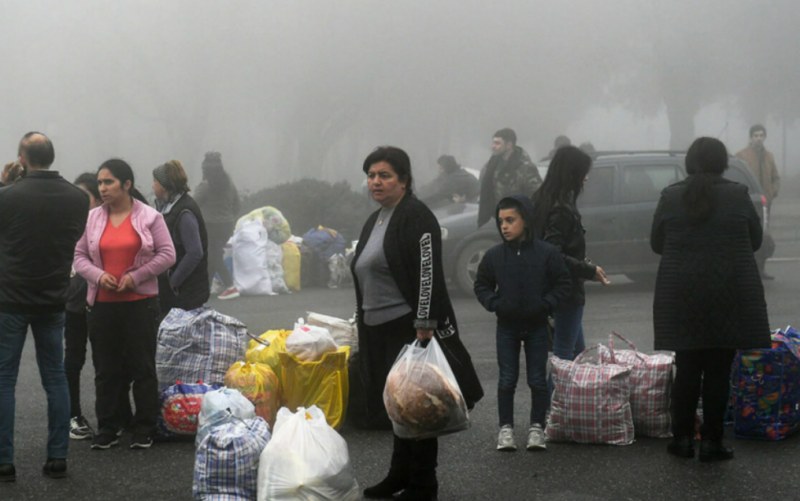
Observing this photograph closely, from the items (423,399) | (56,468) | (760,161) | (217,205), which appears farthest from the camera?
(760,161)

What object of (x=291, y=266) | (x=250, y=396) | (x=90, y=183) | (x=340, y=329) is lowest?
(x=291, y=266)

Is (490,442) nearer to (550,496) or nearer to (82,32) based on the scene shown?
(550,496)

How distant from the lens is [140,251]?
6812 millimetres

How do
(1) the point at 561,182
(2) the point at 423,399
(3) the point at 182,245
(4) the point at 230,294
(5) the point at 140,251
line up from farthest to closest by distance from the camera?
(4) the point at 230,294 → (3) the point at 182,245 → (1) the point at 561,182 → (5) the point at 140,251 → (2) the point at 423,399

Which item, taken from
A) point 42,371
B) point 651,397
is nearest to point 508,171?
point 651,397

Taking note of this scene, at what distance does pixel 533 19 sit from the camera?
140 feet

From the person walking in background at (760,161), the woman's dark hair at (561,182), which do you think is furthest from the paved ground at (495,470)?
the person walking in background at (760,161)

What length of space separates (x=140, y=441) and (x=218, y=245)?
8746mm

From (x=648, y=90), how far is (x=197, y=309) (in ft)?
151

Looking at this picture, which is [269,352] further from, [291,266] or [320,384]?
[291,266]

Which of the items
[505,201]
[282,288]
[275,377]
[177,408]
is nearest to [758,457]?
[505,201]

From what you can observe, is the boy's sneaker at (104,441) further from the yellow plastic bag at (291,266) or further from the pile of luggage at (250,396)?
the yellow plastic bag at (291,266)

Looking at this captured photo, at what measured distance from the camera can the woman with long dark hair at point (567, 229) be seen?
6.83 metres

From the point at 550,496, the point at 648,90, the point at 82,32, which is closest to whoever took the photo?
the point at 550,496
